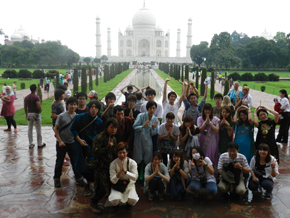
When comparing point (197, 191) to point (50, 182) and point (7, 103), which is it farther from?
point (7, 103)

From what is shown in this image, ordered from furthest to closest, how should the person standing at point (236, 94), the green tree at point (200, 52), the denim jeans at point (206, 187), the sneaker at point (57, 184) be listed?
the green tree at point (200, 52) → the person standing at point (236, 94) → the sneaker at point (57, 184) → the denim jeans at point (206, 187)

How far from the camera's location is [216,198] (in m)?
3.34

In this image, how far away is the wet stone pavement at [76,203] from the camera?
2.98m

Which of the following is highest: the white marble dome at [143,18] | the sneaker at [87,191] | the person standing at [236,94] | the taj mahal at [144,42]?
the white marble dome at [143,18]

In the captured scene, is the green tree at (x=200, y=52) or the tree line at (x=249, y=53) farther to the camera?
the green tree at (x=200, y=52)

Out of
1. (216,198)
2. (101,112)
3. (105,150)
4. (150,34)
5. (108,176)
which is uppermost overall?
(150,34)

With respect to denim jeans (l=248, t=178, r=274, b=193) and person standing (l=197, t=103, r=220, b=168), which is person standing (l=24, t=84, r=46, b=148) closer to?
person standing (l=197, t=103, r=220, b=168)

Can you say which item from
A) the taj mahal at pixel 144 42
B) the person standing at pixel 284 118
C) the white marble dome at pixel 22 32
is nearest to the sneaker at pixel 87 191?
the person standing at pixel 284 118

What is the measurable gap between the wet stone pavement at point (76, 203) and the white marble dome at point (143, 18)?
5384cm

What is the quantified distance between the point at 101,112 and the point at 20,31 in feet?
223

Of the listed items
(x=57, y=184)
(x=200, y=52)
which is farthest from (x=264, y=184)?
(x=200, y=52)

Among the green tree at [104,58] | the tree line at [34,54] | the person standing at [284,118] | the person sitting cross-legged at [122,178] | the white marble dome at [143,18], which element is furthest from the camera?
the white marble dome at [143,18]

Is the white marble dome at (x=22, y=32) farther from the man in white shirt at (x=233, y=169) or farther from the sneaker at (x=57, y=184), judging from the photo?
the man in white shirt at (x=233, y=169)

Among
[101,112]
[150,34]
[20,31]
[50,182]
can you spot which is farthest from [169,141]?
[20,31]
